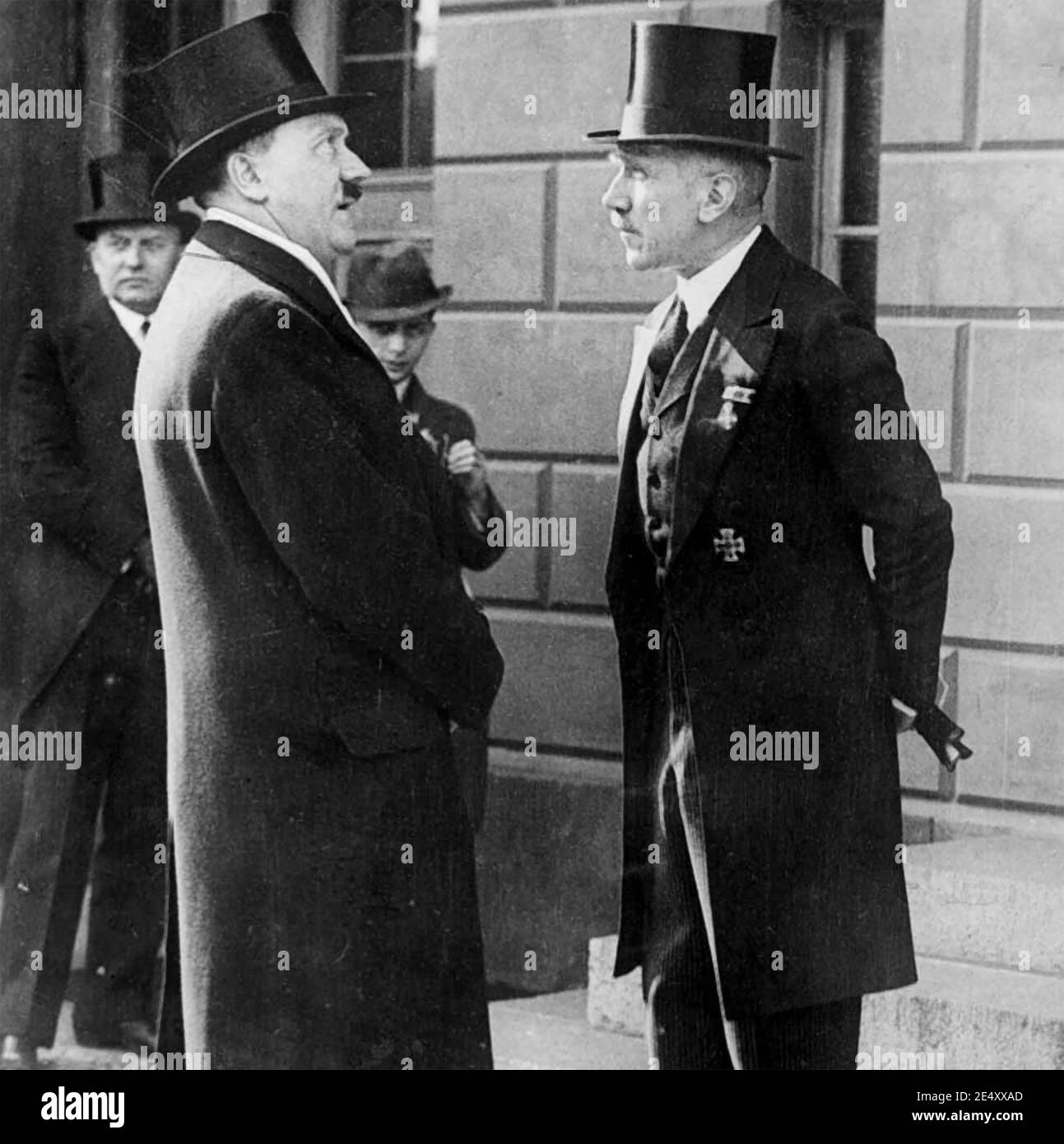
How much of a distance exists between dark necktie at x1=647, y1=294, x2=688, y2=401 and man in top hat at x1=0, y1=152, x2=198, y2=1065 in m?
1.30

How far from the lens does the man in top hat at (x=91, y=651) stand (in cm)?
596

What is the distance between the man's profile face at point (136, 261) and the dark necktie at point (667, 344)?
130cm

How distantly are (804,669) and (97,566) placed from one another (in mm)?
1940

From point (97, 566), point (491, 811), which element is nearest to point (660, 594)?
point (491, 811)

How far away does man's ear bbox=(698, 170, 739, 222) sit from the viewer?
5367mm

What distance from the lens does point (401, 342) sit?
5.79 m

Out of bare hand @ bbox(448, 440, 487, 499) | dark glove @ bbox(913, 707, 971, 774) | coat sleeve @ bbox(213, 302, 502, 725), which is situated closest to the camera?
coat sleeve @ bbox(213, 302, 502, 725)

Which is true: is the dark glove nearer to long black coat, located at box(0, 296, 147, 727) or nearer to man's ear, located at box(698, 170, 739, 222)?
man's ear, located at box(698, 170, 739, 222)

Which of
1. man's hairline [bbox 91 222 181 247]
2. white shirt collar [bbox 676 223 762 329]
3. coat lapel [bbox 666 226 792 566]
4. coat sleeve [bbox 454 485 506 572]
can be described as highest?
man's hairline [bbox 91 222 181 247]

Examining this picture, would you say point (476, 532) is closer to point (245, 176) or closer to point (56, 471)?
point (245, 176)

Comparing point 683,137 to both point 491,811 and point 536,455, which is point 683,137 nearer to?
point 536,455

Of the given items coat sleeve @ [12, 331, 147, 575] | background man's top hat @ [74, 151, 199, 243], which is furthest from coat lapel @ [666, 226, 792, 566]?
coat sleeve @ [12, 331, 147, 575]

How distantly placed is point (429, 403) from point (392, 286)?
1.01 feet

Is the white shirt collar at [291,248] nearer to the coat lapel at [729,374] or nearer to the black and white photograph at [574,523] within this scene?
the black and white photograph at [574,523]
